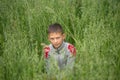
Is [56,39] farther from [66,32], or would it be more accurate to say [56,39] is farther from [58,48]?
[66,32]

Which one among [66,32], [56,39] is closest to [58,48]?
[56,39]

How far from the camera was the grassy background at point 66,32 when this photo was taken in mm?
2223

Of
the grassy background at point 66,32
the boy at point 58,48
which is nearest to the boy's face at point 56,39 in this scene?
the boy at point 58,48

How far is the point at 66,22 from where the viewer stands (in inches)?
139

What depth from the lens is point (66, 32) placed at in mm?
3332

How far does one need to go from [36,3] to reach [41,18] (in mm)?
345

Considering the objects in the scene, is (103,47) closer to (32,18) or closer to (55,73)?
(55,73)

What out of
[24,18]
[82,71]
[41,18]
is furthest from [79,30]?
[82,71]

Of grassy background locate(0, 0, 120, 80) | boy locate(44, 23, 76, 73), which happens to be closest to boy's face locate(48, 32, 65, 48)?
boy locate(44, 23, 76, 73)

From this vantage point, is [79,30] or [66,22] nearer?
[79,30]

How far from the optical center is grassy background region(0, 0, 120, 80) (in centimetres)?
222

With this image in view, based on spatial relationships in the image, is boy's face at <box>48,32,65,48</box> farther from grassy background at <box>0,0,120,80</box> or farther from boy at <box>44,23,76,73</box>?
grassy background at <box>0,0,120,80</box>

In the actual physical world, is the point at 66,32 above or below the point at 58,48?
above

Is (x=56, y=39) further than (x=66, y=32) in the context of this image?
No
